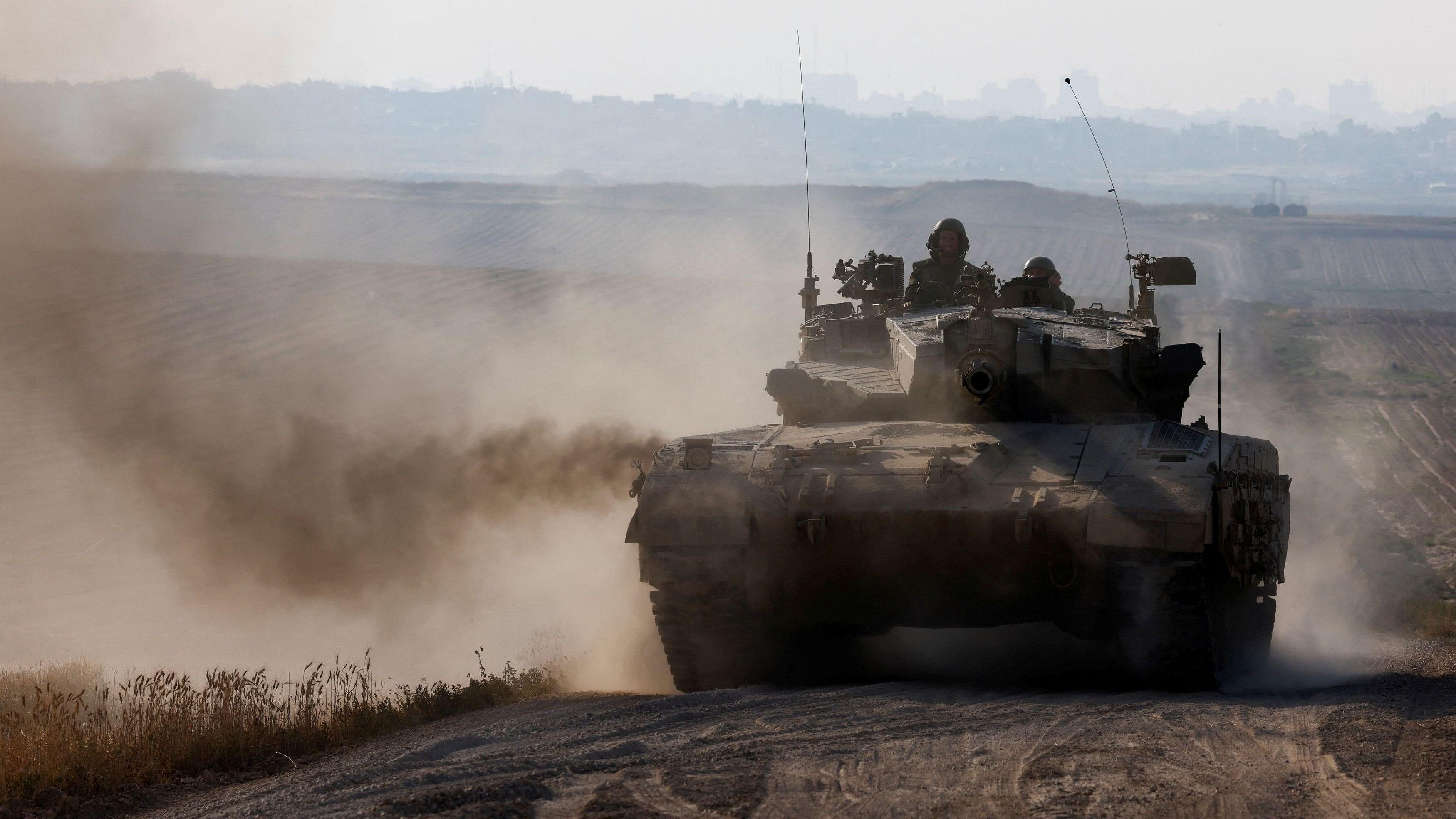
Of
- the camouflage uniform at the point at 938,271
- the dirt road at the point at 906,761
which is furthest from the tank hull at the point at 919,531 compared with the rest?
the camouflage uniform at the point at 938,271

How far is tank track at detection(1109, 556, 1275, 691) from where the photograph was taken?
9.86 m

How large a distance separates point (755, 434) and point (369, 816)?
5442 mm

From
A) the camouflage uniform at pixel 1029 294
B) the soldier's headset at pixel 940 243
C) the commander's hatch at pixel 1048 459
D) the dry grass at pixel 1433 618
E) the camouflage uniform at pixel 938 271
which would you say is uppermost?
the soldier's headset at pixel 940 243

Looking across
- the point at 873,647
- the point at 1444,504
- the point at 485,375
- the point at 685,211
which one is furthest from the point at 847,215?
the point at 873,647

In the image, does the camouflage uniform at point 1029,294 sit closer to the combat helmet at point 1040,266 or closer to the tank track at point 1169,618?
the combat helmet at point 1040,266

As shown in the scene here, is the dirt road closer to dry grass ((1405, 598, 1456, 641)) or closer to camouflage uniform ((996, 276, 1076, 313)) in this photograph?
camouflage uniform ((996, 276, 1076, 313))

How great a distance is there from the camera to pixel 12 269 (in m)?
37.1

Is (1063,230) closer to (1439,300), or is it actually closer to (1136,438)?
(1439,300)

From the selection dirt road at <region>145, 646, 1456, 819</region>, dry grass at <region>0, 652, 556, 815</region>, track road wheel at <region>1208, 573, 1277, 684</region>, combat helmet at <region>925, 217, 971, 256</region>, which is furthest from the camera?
combat helmet at <region>925, 217, 971, 256</region>

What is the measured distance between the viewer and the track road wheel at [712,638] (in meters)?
10.6

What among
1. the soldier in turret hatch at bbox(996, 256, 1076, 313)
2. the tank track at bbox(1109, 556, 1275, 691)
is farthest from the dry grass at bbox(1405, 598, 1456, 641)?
the tank track at bbox(1109, 556, 1275, 691)

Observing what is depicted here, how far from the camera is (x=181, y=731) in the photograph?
29.8ft

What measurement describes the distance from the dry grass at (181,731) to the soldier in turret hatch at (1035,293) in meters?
6.16

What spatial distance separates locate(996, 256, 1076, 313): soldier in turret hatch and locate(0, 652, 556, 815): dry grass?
20.2 ft
